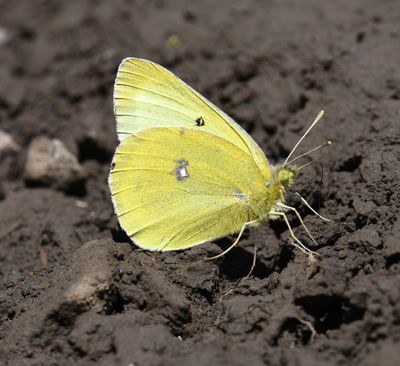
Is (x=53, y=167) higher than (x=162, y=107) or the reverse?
the reverse

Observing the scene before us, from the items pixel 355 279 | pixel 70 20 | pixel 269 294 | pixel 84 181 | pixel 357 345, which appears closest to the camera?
pixel 357 345

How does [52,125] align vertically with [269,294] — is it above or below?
below

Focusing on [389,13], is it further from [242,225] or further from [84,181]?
[84,181]

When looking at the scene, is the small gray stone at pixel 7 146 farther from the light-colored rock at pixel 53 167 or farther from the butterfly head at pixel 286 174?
the butterfly head at pixel 286 174

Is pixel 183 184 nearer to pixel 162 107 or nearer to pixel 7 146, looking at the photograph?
pixel 162 107

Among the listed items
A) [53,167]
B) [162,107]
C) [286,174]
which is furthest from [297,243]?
[53,167]

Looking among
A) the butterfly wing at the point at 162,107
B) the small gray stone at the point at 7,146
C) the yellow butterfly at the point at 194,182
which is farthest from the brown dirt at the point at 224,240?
the butterfly wing at the point at 162,107

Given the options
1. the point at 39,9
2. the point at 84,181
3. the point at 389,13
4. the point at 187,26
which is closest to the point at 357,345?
the point at 84,181
